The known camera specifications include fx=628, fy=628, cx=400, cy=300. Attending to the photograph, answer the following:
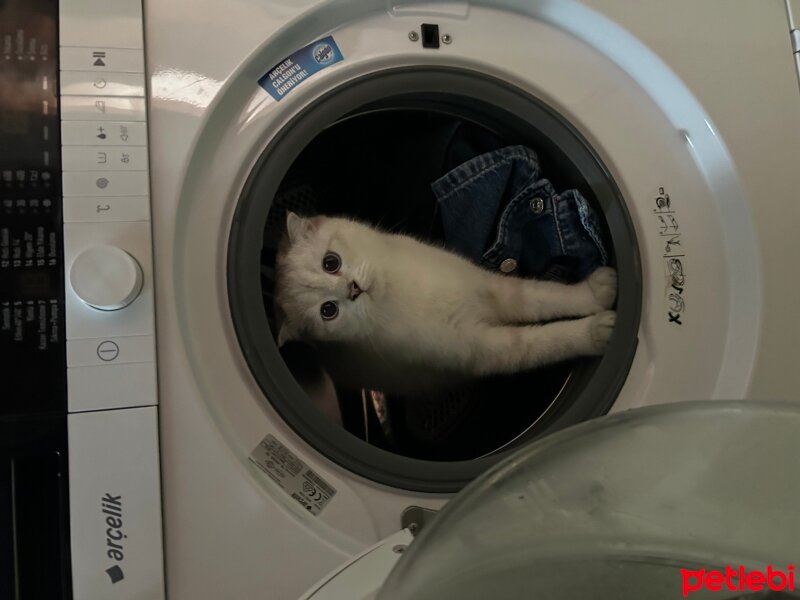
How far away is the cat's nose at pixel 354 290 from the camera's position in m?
1.04

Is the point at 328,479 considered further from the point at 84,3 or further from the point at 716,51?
the point at 716,51

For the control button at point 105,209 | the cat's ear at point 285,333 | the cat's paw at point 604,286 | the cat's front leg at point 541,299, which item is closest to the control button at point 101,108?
the control button at point 105,209

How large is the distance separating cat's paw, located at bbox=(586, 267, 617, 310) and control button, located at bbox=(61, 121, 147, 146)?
734mm

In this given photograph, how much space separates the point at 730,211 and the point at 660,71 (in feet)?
0.78

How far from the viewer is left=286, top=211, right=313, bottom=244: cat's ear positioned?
3.52 feet

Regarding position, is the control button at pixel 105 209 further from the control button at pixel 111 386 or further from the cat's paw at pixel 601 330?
the cat's paw at pixel 601 330

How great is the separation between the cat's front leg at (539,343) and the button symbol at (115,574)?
634mm

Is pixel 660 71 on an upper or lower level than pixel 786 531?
upper

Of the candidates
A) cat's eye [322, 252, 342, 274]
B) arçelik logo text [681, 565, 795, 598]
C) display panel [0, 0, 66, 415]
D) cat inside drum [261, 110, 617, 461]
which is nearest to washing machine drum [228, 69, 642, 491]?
cat inside drum [261, 110, 617, 461]

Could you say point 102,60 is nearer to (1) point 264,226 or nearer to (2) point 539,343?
Answer: (1) point 264,226

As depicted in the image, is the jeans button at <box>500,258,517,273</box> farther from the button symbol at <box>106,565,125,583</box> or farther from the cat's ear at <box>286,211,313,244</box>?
the button symbol at <box>106,565,125,583</box>

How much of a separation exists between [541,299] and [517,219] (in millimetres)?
151

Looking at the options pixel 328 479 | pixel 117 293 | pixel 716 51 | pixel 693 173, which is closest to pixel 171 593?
pixel 328 479

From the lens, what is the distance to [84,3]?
80 centimetres
